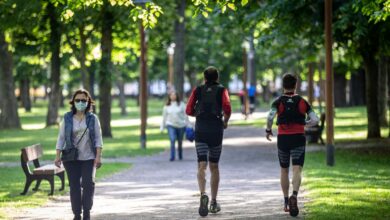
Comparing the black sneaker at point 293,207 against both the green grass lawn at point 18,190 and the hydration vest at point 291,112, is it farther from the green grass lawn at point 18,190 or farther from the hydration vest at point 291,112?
the green grass lawn at point 18,190

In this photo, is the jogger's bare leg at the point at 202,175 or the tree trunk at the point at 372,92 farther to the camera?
the tree trunk at the point at 372,92

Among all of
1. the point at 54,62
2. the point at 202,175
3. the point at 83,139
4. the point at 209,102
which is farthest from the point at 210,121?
the point at 54,62

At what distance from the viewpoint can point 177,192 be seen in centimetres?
1548

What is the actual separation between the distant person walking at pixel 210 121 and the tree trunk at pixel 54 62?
21560mm

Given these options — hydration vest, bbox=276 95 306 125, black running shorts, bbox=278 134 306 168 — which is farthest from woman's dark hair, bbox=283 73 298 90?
black running shorts, bbox=278 134 306 168

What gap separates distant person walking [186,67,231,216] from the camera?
12.1 meters

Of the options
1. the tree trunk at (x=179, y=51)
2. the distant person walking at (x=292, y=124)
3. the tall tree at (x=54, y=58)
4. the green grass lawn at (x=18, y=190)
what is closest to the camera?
the distant person walking at (x=292, y=124)

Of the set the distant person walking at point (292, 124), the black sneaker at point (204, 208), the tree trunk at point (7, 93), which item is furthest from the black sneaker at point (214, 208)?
the tree trunk at point (7, 93)

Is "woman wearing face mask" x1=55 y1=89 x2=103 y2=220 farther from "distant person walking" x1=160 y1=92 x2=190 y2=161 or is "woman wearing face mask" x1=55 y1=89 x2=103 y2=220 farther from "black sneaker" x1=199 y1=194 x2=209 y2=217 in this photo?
"distant person walking" x1=160 y1=92 x2=190 y2=161

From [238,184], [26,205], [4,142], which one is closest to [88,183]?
[26,205]

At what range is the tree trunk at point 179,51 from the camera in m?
38.2

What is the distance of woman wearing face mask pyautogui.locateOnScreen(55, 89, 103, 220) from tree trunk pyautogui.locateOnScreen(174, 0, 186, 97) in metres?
26.4

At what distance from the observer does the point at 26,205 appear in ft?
45.1

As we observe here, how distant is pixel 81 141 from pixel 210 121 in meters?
1.86
